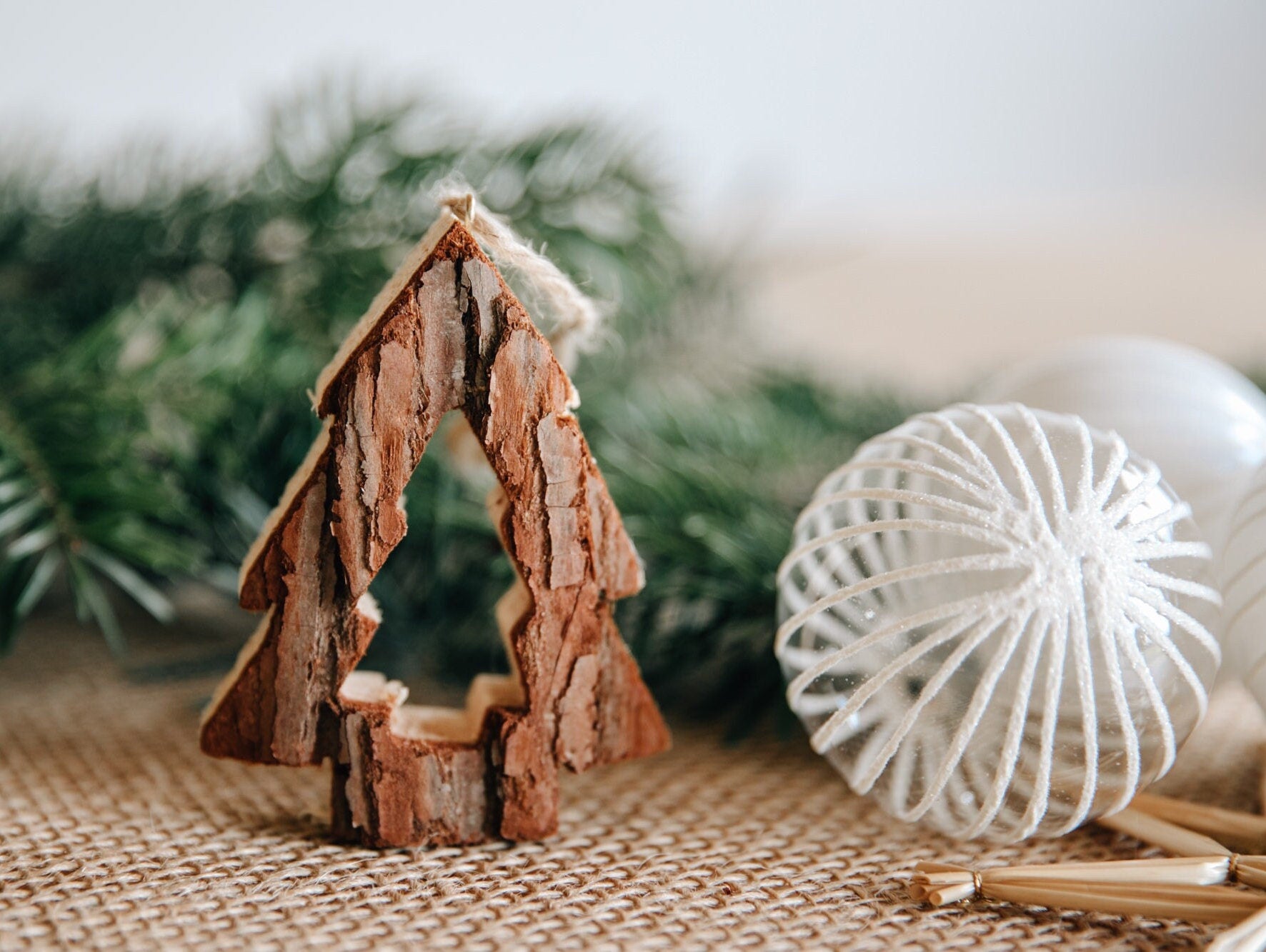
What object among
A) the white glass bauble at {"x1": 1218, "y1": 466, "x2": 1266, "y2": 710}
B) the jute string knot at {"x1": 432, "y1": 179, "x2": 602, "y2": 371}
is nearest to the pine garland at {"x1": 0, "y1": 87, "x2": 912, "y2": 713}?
the jute string knot at {"x1": 432, "y1": 179, "x2": 602, "y2": 371}

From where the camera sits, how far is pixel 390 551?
0.32 m

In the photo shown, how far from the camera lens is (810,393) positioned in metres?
0.64

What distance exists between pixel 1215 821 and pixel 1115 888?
0.08 metres

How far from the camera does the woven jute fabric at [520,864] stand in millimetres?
286

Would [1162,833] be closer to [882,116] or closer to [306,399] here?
[306,399]

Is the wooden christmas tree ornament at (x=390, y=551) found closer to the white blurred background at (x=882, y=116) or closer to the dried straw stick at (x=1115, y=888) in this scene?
the dried straw stick at (x=1115, y=888)

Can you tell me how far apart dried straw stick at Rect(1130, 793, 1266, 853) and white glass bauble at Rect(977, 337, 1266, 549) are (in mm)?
87

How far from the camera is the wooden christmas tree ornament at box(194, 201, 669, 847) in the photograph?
0.31 metres

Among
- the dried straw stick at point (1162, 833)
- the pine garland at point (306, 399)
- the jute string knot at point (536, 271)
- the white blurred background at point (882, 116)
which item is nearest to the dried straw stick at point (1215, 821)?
the dried straw stick at point (1162, 833)

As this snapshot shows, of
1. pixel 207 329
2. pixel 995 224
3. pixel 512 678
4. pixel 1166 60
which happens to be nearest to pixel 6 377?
pixel 207 329

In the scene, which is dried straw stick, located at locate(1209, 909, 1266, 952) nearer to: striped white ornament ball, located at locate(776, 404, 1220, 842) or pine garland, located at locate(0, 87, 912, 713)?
striped white ornament ball, located at locate(776, 404, 1220, 842)

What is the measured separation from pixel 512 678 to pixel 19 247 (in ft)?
1.31

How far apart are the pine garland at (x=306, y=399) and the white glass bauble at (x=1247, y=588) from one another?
6.0 inches

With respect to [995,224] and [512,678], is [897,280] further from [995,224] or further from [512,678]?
[512,678]
